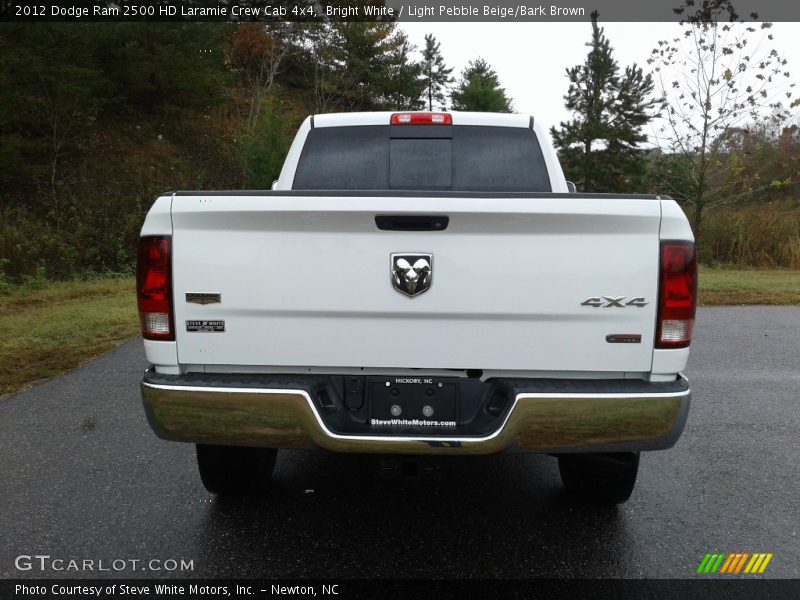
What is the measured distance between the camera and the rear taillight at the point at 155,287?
252 cm

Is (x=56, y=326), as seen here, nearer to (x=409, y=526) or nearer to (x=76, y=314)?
(x=76, y=314)

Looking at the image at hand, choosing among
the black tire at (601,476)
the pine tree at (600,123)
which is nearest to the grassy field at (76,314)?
the black tire at (601,476)

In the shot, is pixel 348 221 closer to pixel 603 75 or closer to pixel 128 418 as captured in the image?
pixel 128 418

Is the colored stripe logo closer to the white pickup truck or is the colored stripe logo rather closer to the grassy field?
the white pickup truck

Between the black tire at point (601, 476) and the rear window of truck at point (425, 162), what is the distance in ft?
5.69

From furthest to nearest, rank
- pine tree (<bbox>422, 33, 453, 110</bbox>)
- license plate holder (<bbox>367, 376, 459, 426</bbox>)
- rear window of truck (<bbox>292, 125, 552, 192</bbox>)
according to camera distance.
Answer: pine tree (<bbox>422, 33, 453, 110</bbox>) → rear window of truck (<bbox>292, 125, 552, 192</bbox>) → license plate holder (<bbox>367, 376, 459, 426</bbox>)

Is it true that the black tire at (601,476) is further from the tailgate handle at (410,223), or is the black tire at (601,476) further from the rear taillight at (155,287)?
the rear taillight at (155,287)

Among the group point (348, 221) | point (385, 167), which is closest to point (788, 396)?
point (385, 167)

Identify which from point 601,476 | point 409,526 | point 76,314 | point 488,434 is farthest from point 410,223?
point 76,314

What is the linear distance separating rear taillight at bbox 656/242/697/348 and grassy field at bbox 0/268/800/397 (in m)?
5.48

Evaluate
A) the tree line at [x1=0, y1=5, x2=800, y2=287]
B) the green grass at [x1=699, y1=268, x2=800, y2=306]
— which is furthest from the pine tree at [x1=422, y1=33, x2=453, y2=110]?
the green grass at [x1=699, y1=268, x2=800, y2=306]

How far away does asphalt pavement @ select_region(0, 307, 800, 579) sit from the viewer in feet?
9.09

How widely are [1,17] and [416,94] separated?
28.6 metres

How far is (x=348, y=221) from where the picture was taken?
8.20 feet
